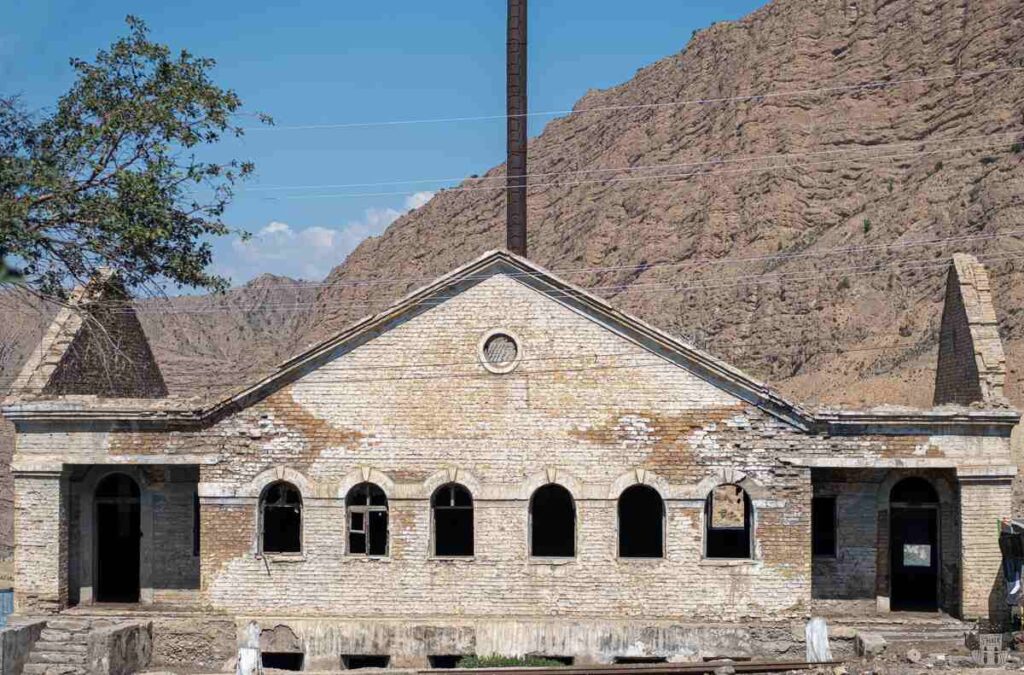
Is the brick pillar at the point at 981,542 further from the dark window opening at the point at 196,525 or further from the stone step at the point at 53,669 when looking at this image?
the stone step at the point at 53,669

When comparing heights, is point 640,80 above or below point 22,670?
above

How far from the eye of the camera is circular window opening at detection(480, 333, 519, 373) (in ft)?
79.0

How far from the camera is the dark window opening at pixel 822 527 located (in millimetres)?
25266

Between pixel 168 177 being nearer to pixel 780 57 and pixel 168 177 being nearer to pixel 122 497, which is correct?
pixel 122 497

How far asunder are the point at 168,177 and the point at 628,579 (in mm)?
10478

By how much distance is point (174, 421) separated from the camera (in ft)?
79.3

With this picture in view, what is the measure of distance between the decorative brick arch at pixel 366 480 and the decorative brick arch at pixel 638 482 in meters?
3.87

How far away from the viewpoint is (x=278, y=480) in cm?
2414

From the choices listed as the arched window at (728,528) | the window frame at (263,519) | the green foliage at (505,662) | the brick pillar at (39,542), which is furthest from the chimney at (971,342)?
the brick pillar at (39,542)

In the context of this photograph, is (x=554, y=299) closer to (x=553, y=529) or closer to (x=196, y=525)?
(x=553, y=529)

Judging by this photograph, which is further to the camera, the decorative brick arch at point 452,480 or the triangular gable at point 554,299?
the decorative brick arch at point 452,480

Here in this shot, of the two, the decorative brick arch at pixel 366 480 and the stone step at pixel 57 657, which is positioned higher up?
the decorative brick arch at pixel 366 480

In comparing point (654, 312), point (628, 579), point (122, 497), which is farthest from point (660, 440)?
point (654, 312)

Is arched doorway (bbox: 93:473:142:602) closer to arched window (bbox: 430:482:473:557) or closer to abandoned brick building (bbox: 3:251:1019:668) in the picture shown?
abandoned brick building (bbox: 3:251:1019:668)
